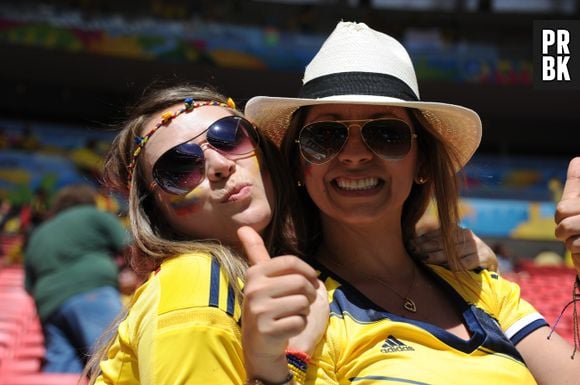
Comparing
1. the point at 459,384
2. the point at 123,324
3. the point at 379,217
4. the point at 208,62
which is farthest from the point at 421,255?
the point at 208,62

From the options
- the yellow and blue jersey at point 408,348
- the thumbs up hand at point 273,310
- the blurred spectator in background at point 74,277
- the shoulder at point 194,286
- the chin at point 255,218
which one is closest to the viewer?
the thumbs up hand at point 273,310

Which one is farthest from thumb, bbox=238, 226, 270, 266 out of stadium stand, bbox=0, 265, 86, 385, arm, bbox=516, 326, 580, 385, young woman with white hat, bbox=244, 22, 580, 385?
stadium stand, bbox=0, 265, 86, 385

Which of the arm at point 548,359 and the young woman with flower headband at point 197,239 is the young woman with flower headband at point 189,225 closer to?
the young woman with flower headband at point 197,239

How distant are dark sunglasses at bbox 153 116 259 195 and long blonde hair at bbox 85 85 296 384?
68 millimetres

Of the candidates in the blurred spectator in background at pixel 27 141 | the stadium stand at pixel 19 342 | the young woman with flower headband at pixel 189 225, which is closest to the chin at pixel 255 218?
the young woman with flower headband at pixel 189 225

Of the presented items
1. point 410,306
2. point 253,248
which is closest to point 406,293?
point 410,306

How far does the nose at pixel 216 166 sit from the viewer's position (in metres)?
1.34

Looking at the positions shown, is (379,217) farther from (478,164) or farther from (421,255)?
(478,164)

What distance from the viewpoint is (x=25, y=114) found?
1513cm

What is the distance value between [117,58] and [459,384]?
12933 mm

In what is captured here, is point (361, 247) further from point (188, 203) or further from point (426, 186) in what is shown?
point (188, 203)

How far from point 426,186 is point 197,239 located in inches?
21.3

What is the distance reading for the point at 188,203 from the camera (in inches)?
52.5

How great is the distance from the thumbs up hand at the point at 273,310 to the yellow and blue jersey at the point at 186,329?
0.17 feet
